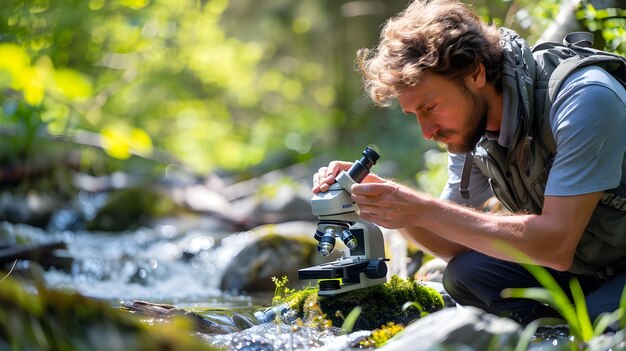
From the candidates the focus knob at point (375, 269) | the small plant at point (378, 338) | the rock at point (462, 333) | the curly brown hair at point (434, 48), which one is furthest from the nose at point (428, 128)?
the rock at point (462, 333)

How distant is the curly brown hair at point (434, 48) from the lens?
389 cm

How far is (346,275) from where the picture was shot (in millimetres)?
4078

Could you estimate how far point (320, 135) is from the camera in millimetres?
19438

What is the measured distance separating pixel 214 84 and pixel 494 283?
621 inches

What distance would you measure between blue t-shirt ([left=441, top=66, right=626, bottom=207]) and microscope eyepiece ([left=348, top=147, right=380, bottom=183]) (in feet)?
2.60

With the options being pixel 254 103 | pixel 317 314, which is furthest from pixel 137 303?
pixel 254 103

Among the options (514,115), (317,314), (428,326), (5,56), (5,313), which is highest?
(5,56)

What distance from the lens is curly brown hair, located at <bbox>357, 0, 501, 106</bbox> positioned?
3.89 meters

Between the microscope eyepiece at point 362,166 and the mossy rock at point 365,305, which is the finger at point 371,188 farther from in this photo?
the mossy rock at point 365,305

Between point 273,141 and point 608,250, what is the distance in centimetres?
1577

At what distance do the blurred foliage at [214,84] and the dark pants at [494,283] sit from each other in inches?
149

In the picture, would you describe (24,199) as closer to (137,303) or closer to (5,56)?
(5,56)

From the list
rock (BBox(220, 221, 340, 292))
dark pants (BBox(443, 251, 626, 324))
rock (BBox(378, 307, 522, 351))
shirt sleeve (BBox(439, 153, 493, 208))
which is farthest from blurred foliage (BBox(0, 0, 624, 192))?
rock (BBox(378, 307, 522, 351))

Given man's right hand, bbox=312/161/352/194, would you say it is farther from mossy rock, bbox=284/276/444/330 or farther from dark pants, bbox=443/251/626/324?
dark pants, bbox=443/251/626/324
